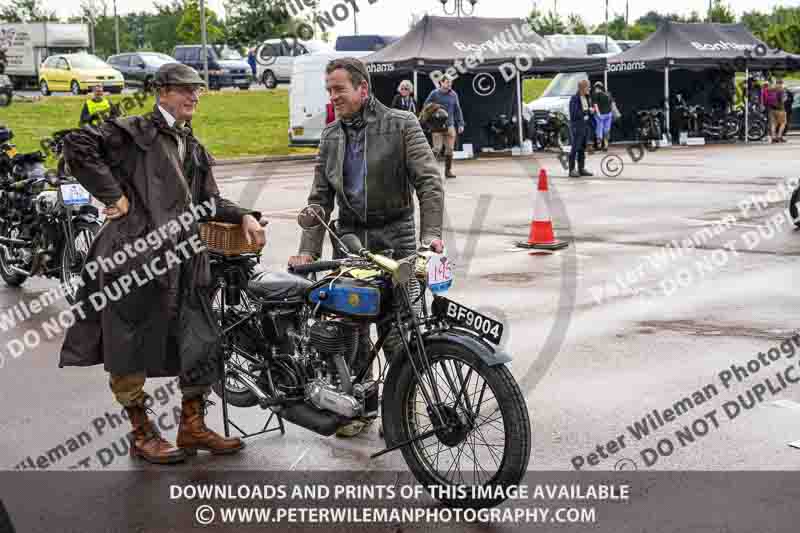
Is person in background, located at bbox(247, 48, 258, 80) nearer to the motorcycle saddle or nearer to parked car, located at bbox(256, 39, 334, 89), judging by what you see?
parked car, located at bbox(256, 39, 334, 89)

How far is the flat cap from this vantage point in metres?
5.32

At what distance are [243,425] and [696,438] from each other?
8.01 feet

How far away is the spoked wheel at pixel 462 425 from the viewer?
14.5 ft

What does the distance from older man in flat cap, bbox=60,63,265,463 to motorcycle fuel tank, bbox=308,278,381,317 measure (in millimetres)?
630

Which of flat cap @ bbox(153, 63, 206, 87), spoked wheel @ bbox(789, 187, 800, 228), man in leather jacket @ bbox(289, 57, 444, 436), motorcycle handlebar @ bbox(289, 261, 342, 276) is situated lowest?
spoked wheel @ bbox(789, 187, 800, 228)

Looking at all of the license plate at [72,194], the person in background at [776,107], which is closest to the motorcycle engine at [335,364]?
the license plate at [72,194]

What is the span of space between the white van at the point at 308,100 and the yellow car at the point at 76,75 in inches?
596

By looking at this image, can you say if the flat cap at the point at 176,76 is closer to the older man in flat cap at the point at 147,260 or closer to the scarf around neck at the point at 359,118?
the older man in flat cap at the point at 147,260

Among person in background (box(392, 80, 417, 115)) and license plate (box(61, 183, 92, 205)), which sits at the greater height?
person in background (box(392, 80, 417, 115))

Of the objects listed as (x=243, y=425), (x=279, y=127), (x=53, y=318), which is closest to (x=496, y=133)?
(x=279, y=127)

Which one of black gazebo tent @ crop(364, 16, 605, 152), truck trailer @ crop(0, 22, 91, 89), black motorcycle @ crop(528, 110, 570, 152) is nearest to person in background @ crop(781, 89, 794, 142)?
black gazebo tent @ crop(364, 16, 605, 152)

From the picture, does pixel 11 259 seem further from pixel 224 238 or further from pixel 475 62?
pixel 475 62

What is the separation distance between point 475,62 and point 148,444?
2144 centimetres

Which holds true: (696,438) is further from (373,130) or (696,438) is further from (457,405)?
(373,130)
